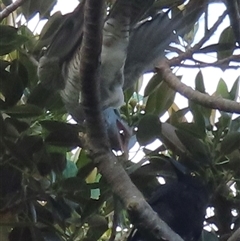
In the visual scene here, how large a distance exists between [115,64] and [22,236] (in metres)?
0.30

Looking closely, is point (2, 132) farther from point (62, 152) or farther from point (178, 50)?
point (178, 50)

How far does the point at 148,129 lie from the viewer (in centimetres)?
84

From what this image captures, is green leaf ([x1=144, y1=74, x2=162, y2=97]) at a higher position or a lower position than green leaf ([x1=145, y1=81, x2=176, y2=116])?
higher

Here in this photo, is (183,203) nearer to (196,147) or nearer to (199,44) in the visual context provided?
(196,147)

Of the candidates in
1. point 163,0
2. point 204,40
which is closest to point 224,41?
point 204,40

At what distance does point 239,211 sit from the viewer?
891mm

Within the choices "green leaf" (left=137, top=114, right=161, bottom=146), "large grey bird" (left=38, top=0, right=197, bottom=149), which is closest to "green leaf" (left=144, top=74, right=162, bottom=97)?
"large grey bird" (left=38, top=0, right=197, bottom=149)

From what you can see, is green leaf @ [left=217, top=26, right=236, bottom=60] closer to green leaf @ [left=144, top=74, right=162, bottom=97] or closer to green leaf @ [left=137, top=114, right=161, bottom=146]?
green leaf @ [left=144, top=74, right=162, bottom=97]

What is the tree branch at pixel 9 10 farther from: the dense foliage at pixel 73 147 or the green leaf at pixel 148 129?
the green leaf at pixel 148 129

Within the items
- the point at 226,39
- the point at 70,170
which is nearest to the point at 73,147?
the point at 70,170

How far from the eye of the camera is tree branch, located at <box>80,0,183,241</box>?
67cm

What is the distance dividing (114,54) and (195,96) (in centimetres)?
16

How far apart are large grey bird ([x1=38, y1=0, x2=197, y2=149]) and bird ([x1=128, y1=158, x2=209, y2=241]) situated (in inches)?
5.9

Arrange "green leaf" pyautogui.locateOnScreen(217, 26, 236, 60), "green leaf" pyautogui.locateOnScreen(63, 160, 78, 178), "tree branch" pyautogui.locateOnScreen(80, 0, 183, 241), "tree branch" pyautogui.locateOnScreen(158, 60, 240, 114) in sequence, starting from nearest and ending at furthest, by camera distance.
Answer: "tree branch" pyautogui.locateOnScreen(80, 0, 183, 241) < "tree branch" pyautogui.locateOnScreen(158, 60, 240, 114) < "green leaf" pyautogui.locateOnScreen(63, 160, 78, 178) < "green leaf" pyautogui.locateOnScreen(217, 26, 236, 60)
